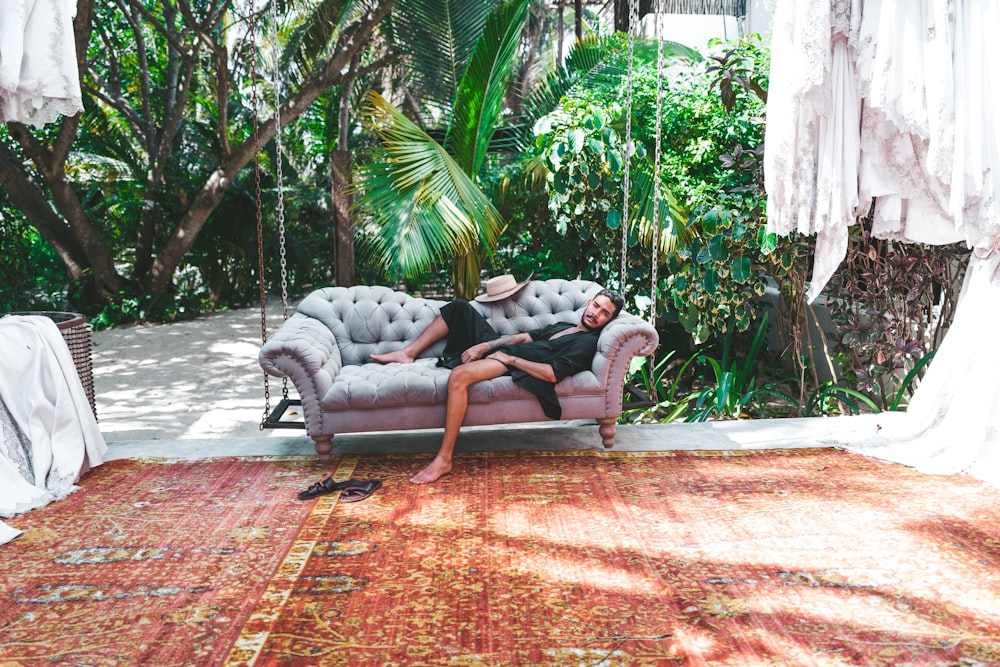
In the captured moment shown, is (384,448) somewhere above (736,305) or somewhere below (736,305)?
below

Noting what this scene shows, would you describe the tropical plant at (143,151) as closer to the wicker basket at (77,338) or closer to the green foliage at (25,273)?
the green foliage at (25,273)

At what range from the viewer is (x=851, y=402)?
207 inches

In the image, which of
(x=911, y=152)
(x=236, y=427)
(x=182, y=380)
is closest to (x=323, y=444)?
(x=236, y=427)

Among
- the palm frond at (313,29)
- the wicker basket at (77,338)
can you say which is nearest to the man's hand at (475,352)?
the wicker basket at (77,338)

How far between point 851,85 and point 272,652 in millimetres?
3178

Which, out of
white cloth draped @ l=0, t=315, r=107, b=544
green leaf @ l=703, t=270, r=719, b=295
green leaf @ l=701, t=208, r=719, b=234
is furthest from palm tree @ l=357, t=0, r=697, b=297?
white cloth draped @ l=0, t=315, r=107, b=544

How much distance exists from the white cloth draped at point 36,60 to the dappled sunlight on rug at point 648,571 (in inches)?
69.8

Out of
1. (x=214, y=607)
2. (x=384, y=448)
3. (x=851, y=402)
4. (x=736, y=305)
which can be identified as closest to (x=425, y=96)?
(x=736, y=305)

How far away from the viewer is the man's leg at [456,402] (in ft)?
11.9

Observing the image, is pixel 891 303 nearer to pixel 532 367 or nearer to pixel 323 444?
pixel 532 367

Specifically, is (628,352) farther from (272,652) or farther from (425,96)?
(425,96)

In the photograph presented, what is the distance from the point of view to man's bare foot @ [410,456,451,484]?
3551mm

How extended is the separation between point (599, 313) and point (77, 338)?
266 cm

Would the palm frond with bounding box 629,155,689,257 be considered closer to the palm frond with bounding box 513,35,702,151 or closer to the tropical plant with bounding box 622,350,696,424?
the tropical plant with bounding box 622,350,696,424
